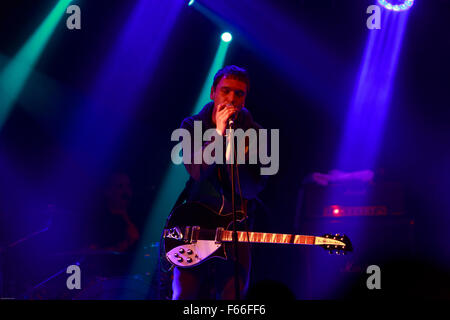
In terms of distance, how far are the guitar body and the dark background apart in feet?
7.26

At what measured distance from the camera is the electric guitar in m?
2.79

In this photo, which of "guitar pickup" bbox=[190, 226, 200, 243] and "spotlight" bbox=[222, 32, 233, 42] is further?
"spotlight" bbox=[222, 32, 233, 42]

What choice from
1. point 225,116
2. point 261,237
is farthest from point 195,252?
point 225,116

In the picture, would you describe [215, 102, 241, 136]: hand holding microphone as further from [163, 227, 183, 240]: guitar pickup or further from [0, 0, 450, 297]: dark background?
[0, 0, 450, 297]: dark background

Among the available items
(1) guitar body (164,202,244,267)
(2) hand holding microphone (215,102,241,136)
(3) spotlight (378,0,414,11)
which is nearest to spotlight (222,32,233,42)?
(3) spotlight (378,0,414,11)

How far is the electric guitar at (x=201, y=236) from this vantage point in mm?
2791

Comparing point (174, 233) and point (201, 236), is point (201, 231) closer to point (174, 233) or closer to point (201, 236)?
point (201, 236)

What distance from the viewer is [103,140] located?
5750 mm

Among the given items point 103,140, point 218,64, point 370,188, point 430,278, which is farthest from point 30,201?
point 430,278

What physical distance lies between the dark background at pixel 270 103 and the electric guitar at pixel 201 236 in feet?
7.12

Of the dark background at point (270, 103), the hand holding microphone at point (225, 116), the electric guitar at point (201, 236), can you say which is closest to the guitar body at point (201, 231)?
the electric guitar at point (201, 236)

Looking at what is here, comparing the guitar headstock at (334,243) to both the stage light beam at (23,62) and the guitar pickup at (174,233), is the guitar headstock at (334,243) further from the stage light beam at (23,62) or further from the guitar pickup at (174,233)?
the stage light beam at (23,62)

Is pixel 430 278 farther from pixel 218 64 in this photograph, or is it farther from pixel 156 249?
pixel 218 64
